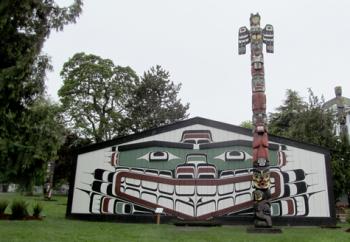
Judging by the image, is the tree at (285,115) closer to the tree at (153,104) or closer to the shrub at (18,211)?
the tree at (153,104)

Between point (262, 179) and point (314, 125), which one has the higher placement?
point (314, 125)

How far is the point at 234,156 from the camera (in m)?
16.8

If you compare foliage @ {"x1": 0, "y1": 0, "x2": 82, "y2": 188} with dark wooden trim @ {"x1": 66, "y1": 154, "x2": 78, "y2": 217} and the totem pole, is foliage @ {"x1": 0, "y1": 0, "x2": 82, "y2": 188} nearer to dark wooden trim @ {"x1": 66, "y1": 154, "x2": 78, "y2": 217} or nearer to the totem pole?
dark wooden trim @ {"x1": 66, "y1": 154, "x2": 78, "y2": 217}

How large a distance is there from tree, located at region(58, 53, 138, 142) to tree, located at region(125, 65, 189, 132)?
311 centimetres

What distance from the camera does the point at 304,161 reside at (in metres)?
16.5

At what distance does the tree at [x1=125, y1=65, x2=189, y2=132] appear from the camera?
3925 cm

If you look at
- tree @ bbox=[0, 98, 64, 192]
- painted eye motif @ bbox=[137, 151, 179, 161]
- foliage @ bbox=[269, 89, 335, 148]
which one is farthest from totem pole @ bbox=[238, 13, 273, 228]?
foliage @ bbox=[269, 89, 335, 148]

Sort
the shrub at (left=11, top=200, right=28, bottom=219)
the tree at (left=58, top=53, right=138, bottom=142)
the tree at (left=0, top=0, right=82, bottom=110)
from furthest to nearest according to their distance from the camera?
the tree at (left=58, top=53, right=138, bottom=142), the shrub at (left=11, top=200, right=28, bottom=219), the tree at (left=0, top=0, right=82, bottom=110)

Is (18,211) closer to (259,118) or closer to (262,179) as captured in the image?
(262,179)

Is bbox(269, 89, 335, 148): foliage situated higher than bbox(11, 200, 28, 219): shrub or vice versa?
bbox(269, 89, 335, 148): foliage

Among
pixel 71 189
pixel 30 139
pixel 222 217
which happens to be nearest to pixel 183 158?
pixel 222 217

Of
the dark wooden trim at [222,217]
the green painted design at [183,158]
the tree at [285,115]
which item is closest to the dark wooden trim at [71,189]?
the dark wooden trim at [222,217]

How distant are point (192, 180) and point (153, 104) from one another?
79.5 feet

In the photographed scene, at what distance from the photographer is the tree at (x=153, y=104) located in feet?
129
